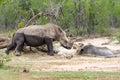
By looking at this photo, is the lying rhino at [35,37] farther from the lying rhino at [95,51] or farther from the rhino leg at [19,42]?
the lying rhino at [95,51]

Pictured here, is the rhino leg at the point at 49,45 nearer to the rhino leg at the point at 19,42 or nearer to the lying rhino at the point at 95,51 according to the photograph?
the rhino leg at the point at 19,42

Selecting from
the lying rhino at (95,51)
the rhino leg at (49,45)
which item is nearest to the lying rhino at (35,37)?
the rhino leg at (49,45)

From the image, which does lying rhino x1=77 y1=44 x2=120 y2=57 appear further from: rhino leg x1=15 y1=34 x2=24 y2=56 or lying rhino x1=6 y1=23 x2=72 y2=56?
rhino leg x1=15 y1=34 x2=24 y2=56

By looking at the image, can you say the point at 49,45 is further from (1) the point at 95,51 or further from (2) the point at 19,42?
(1) the point at 95,51

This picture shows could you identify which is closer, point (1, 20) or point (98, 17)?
Answer: point (98, 17)

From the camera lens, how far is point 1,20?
172 ft

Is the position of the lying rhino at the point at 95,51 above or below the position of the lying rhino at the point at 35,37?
below

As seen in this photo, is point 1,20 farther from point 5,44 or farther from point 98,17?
point 5,44

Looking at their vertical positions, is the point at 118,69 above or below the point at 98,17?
above

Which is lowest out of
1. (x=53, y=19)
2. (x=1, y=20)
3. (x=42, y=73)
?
(x=1, y=20)

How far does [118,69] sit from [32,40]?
20.8ft

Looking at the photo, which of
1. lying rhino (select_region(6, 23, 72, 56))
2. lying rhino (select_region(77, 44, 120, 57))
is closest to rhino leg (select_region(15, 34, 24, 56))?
lying rhino (select_region(6, 23, 72, 56))

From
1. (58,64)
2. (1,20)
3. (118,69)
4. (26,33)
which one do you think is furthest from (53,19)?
(1,20)

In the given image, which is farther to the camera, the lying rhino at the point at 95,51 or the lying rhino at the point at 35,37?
the lying rhino at the point at 35,37
